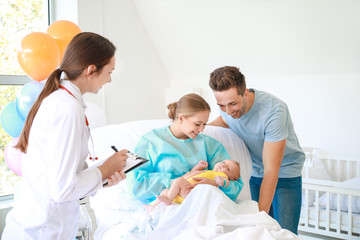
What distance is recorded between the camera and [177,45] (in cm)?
392

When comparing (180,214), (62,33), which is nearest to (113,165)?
(180,214)

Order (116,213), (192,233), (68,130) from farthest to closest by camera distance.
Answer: (116,213) < (192,233) < (68,130)

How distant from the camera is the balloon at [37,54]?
2184 millimetres

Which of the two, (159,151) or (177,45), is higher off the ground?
(177,45)

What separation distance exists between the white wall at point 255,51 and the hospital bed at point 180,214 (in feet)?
5.11

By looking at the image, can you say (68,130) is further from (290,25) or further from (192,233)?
(290,25)

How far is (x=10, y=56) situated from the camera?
307 centimetres

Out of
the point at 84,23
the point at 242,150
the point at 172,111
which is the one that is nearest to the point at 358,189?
the point at 242,150

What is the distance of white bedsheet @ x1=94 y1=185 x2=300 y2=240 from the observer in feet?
4.05

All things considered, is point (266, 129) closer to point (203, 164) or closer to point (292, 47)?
point (203, 164)

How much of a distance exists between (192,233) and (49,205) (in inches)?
19.1

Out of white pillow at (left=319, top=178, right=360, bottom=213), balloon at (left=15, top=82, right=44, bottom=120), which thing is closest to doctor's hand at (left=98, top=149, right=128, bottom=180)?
balloon at (left=15, top=82, right=44, bottom=120)

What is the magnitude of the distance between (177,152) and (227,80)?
43 cm

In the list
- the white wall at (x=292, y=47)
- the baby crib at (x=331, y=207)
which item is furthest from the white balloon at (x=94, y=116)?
the baby crib at (x=331, y=207)
